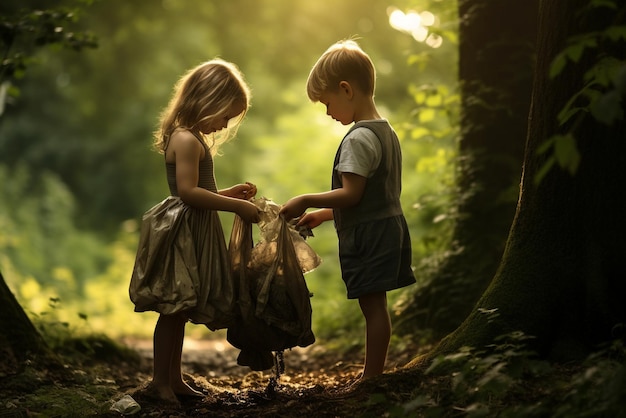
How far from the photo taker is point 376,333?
13.4 feet

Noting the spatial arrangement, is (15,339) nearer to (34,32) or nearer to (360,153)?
(360,153)

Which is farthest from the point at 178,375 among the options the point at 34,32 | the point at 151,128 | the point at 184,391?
the point at 151,128

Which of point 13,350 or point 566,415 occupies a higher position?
point 13,350

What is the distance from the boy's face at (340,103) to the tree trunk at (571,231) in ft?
3.16

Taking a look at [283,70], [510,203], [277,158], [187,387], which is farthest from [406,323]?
[283,70]

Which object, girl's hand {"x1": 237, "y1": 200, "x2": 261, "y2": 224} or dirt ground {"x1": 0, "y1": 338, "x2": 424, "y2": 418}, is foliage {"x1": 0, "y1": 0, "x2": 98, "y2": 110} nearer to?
dirt ground {"x1": 0, "y1": 338, "x2": 424, "y2": 418}

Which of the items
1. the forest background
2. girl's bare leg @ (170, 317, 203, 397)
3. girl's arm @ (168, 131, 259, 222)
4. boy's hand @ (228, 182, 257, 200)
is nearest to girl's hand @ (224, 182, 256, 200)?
boy's hand @ (228, 182, 257, 200)

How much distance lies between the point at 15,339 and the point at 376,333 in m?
2.29

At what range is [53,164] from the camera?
27.8m

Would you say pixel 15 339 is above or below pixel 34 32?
below

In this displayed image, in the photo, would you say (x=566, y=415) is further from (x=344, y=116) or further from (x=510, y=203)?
(x=510, y=203)

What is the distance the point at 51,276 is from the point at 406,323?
12937 millimetres

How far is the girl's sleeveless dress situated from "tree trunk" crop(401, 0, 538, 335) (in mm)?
2168

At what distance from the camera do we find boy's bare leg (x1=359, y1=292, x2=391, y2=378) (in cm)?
409
